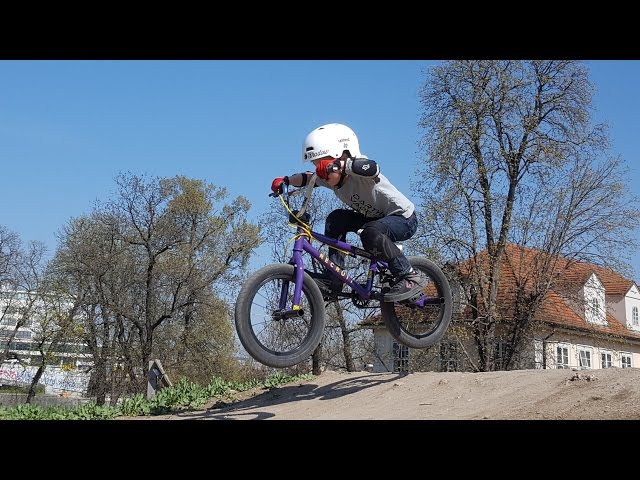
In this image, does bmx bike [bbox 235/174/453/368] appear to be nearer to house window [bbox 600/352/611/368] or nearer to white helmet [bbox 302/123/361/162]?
white helmet [bbox 302/123/361/162]

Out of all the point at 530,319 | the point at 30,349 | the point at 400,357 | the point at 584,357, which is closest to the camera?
the point at 530,319

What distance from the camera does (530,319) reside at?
25.2 m

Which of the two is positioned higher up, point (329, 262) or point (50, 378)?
point (329, 262)

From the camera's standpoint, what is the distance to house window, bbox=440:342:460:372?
24.7m

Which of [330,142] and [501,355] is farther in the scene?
[501,355]

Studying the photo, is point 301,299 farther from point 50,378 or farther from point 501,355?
point 50,378

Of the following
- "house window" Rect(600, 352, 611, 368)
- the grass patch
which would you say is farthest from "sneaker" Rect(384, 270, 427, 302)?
"house window" Rect(600, 352, 611, 368)

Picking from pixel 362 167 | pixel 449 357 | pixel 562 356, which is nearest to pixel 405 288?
pixel 362 167

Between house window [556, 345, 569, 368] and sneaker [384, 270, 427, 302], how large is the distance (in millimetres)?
20606

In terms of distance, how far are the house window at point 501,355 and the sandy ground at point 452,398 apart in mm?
17089

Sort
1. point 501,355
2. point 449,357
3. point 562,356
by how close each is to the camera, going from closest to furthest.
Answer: point 449,357
point 501,355
point 562,356

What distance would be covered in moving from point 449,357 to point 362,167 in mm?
19921

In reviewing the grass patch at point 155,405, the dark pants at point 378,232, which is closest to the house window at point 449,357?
the grass patch at point 155,405

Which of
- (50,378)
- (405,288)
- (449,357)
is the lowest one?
(50,378)
